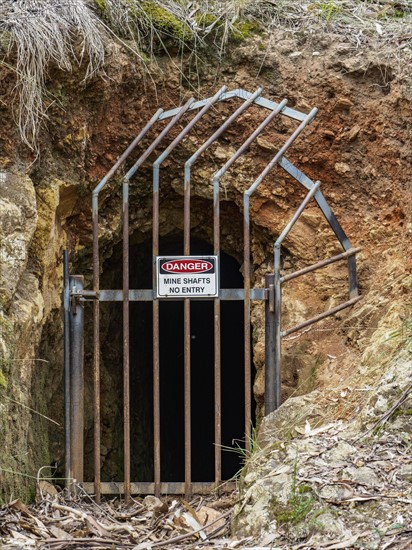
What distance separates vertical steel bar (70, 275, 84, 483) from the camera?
5.48 meters

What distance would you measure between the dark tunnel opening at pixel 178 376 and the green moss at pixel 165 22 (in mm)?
1870

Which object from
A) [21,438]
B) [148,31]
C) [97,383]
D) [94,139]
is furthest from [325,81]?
[21,438]

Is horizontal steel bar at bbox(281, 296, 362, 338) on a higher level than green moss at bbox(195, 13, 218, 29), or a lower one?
lower

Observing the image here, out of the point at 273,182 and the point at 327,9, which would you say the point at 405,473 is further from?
the point at 327,9

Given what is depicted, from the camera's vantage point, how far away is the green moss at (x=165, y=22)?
6.03 meters

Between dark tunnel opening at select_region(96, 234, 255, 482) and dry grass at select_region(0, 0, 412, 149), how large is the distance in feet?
6.28

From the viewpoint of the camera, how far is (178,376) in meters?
9.35

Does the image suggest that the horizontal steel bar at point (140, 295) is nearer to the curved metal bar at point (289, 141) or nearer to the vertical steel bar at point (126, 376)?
the vertical steel bar at point (126, 376)

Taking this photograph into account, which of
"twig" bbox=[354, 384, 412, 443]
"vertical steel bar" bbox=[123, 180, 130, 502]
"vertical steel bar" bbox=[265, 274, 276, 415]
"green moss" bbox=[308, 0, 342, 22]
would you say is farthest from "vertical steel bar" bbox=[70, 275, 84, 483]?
"green moss" bbox=[308, 0, 342, 22]

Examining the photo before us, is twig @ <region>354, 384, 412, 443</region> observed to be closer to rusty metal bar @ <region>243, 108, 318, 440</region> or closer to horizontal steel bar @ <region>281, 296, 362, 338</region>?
rusty metal bar @ <region>243, 108, 318, 440</region>

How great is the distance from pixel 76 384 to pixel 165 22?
8.09ft

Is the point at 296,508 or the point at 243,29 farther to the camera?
the point at 243,29

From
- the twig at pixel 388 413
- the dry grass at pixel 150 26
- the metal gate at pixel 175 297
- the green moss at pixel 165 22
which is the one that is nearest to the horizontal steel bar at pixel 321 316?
→ the metal gate at pixel 175 297

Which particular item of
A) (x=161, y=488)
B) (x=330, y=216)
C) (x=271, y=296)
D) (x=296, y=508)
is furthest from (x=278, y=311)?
(x=296, y=508)
